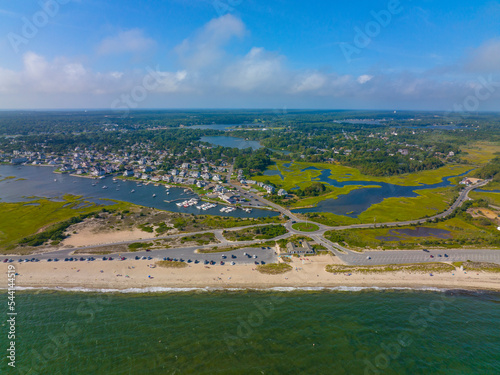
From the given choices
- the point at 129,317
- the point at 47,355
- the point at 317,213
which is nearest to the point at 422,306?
the point at 317,213

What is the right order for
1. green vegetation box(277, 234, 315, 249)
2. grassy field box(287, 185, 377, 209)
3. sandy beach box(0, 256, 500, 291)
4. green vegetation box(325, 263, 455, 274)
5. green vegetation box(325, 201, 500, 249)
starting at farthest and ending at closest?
grassy field box(287, 185, 377, 209), green vegetation box(325, 201, 500, 249), green vegetation box(277, 234, 315, 249), green vegetation box(325, 263, 455, 274), sandy beach box(0, 256, 500, 291)

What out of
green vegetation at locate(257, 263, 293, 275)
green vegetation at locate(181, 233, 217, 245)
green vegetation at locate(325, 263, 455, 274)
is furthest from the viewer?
green vegetation at locate(181, 233, 217, 245)

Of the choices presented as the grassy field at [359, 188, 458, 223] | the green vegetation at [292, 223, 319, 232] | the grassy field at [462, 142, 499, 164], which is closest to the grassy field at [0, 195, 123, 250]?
the green vegetation at [292, 223, 319, 232]

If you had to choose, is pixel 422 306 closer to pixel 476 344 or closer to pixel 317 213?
pixel 476 344

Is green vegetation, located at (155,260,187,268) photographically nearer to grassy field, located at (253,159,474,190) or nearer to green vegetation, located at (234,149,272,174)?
grassy field, located at (253,159,474,190)

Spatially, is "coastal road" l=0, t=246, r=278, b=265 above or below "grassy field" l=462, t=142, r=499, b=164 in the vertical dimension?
below

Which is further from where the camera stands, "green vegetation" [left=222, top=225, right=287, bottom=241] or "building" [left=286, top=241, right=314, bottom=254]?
"green vegetation" [left=222, top=225, right=287, bottom=241]

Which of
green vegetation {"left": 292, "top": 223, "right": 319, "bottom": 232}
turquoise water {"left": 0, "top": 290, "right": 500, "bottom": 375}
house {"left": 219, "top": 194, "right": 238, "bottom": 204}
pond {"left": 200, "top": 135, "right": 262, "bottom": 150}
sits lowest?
turquoise water {"left": 0, "top": 290, "right": 500, "bottom": 375}

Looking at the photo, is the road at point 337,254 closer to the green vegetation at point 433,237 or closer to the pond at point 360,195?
the green vegetation at point 433,237

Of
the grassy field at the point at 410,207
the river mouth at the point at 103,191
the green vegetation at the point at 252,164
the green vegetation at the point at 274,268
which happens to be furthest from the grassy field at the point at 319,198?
the green vegetation at the point at 252,164
